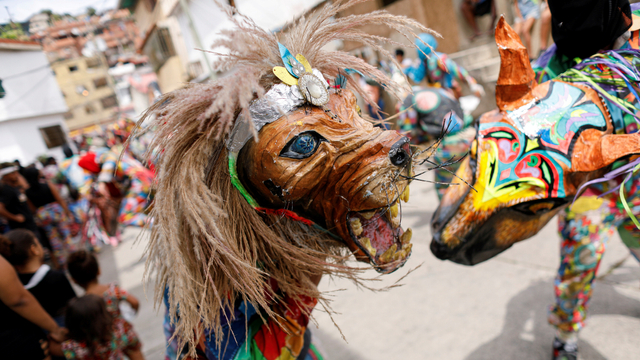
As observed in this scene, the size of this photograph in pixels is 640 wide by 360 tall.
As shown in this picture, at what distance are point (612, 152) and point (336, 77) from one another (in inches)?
35.8

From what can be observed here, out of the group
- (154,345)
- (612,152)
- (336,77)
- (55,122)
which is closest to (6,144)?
(55,122)

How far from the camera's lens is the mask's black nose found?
0.88 metres

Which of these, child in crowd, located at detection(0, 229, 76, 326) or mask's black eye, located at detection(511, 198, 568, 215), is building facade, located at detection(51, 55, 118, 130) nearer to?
child in crowd, located at detection(0, 229, 76, 326)

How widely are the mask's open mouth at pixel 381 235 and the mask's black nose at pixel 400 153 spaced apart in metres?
0.11

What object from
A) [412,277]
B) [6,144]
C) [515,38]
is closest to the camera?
[515,38]

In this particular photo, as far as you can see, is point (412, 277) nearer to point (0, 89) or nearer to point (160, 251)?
point (160, 251)

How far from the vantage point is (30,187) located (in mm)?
4500

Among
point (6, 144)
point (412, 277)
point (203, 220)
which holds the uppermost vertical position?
point (6, 144)

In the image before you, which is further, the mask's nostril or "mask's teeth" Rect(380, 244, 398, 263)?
"mask's teeth" Rect(380, 244, 398, 263)

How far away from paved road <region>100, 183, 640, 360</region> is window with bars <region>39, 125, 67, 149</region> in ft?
40.5

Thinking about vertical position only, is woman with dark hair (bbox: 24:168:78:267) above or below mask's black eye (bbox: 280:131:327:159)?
below

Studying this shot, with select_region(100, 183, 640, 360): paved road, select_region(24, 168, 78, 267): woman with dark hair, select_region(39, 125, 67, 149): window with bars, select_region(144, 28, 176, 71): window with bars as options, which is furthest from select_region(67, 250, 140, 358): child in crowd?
select_region(144, 28, 176, 71): window with bars

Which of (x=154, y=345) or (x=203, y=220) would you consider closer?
(x=203, y=220)

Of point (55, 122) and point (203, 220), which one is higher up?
point (55, 122)
